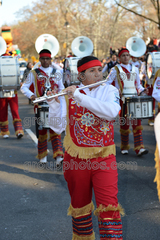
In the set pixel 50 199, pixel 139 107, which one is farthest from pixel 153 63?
pixel 50 199

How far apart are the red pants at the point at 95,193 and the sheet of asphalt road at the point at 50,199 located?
666mm

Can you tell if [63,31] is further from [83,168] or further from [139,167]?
[83,168]

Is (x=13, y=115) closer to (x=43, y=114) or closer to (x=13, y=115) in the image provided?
(x=13, y=115)

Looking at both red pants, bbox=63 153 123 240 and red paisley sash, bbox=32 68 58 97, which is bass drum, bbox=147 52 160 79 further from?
red pants, bbox=63 153 123 240

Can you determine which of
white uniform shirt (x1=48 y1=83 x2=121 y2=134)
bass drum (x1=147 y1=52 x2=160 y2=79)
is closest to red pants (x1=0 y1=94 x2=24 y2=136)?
bass drum (x1=147 y1=52 x2=160 y2=79)

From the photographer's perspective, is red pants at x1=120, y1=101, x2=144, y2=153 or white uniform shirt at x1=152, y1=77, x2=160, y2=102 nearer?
white uniform shirt at x1=152, y1=77, x2=160, y2=102

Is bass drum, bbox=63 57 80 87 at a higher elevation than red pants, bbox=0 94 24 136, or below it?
higher

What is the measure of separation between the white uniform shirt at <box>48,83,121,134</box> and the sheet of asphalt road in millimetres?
1197

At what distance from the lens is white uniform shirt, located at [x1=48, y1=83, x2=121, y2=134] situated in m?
2.99

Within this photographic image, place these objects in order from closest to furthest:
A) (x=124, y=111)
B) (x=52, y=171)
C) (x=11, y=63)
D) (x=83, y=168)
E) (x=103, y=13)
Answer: (x=83, y=168), (x=52, y=171), (x=124, y=111), (x=11, y=63), (x=103, y=13)

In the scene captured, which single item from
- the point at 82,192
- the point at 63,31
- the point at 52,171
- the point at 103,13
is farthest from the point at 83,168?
the point at 63,31

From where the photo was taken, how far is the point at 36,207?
4.52 metres

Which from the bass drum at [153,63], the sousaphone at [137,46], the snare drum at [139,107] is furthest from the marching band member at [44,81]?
the bass drum at [153,63]

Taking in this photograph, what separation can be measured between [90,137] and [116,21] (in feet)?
118
